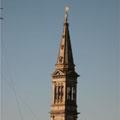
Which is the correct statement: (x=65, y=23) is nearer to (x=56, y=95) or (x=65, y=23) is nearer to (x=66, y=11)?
(x=66, y=11)

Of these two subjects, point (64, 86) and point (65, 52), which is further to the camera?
point (65, 52)

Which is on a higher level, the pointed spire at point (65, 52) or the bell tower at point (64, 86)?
the pointed spire at point (65, 52)

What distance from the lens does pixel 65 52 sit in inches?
3981

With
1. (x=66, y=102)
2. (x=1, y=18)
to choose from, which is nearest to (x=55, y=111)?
(x=66, y=102)

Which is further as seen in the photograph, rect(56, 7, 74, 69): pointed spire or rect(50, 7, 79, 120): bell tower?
rect(56, 7, 74, 69): pointed spire

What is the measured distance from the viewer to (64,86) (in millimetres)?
99688

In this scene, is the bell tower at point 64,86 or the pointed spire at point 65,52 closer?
the bell tower at point 64,86

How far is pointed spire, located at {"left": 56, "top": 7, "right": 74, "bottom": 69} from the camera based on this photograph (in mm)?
100938

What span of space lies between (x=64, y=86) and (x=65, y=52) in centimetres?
462

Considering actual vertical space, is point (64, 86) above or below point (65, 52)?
below

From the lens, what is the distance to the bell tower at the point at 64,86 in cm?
9906

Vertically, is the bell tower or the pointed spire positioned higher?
the pointed spire

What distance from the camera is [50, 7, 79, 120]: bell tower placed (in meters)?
99.1

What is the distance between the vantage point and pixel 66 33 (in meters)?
102
